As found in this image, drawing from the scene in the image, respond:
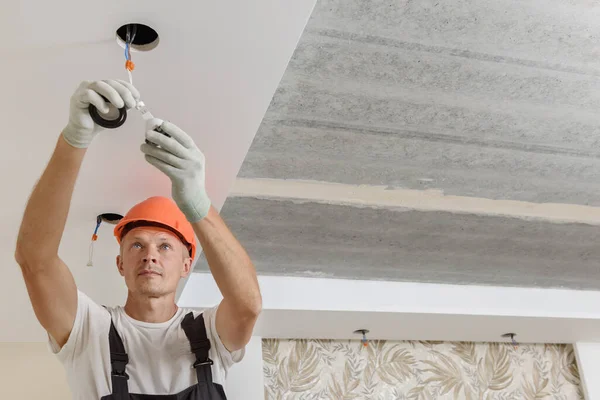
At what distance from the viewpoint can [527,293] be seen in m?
3.81

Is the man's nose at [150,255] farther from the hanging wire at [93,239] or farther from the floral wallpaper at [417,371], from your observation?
the floral wallpaper at [417,371]

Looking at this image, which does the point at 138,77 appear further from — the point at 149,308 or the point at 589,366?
the point at 589,366

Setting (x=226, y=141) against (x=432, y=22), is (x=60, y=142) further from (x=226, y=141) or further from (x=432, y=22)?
(x=432, y=22)

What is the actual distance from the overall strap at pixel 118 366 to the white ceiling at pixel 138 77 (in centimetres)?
52

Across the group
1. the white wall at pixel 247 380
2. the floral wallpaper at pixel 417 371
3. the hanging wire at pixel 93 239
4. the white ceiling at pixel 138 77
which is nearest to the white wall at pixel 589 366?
the floral wallpaper at pixel 417 371

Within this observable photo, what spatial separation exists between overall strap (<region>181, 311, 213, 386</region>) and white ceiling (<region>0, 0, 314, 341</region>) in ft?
1.49

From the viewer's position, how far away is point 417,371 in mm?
3939

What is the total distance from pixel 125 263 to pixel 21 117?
0.47m

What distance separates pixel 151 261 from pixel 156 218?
0.40 feet

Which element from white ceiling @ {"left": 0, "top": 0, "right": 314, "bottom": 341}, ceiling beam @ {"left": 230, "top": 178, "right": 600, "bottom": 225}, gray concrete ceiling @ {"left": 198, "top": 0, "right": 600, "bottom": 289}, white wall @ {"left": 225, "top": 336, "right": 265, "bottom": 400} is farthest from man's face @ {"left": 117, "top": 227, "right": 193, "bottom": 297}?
white wall @ {"left": 225, "top": 336, "right": 265, "bottom": 400}

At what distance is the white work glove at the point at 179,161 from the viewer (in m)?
1.43

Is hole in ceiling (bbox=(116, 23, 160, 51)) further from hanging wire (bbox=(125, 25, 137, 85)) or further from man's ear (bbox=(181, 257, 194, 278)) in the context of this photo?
man's ear (bbox=(181, 257, 194, 278))

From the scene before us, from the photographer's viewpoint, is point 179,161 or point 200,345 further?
point 200,345

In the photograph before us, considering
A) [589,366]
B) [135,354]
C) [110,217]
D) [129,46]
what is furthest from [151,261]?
[589,366]
